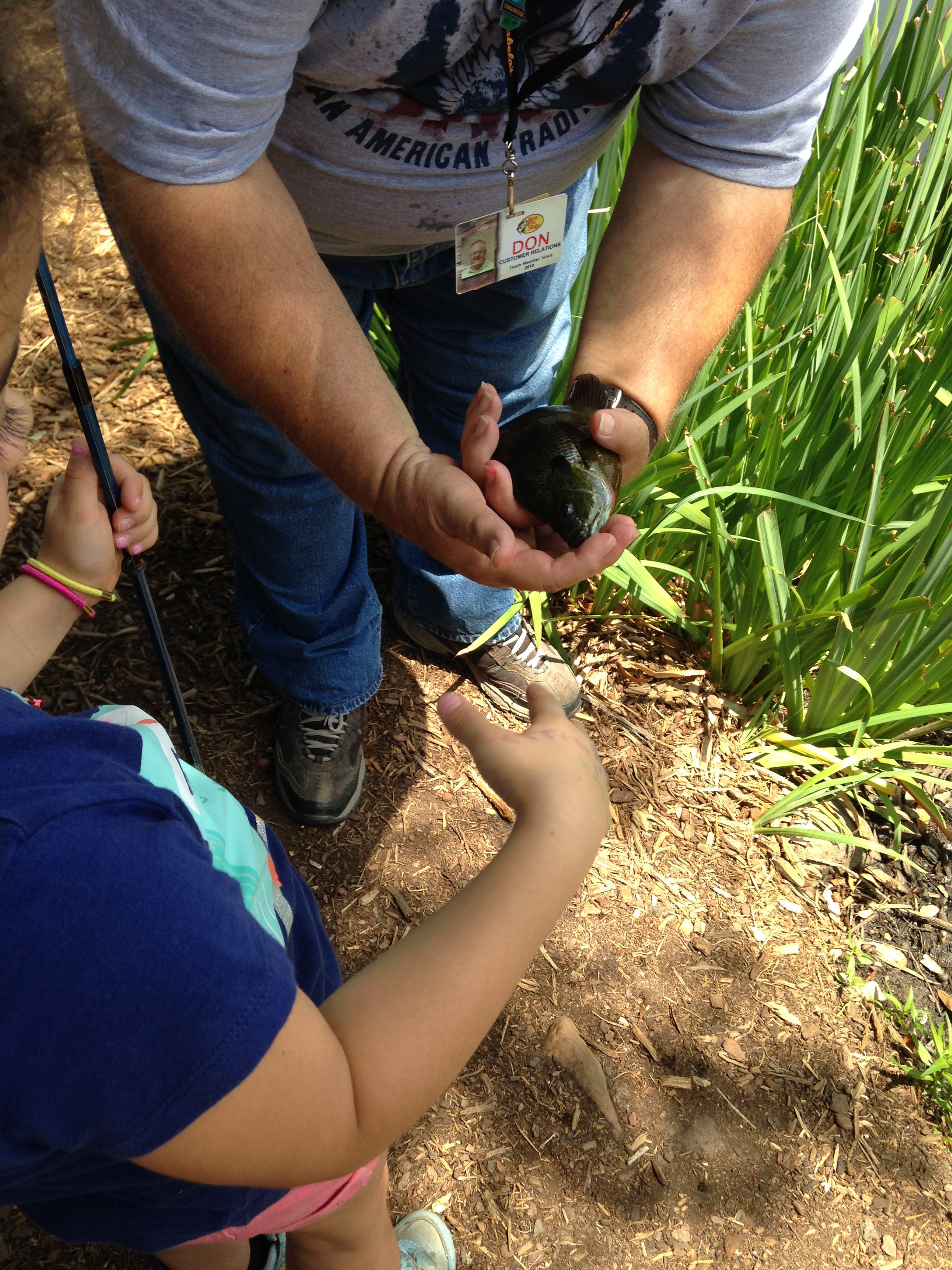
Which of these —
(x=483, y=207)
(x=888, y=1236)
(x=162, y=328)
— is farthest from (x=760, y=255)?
(x=888, y=1236)

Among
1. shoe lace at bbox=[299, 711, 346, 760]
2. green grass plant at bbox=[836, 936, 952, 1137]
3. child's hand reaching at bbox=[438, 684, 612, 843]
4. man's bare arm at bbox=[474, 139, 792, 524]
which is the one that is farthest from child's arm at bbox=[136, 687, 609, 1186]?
green grass plant at bbox=[836, 936, 952, 1137]

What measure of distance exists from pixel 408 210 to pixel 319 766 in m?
1.13

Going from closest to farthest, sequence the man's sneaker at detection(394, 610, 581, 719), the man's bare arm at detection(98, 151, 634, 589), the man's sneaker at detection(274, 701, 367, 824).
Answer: the man's bare arm at detection(98, 151, 634, 589) → the man's sneaker at detection(274, 701, 367, 824) → the man's sneaker at detection(394, 610, 581, 719)

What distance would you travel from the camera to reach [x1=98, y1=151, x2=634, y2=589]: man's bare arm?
3.78 ft

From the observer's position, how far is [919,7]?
2.11m

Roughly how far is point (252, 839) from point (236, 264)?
0.72 m

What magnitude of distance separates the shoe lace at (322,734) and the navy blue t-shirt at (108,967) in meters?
1.24

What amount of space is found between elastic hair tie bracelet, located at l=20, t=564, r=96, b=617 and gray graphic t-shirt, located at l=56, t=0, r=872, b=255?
507 millimetres

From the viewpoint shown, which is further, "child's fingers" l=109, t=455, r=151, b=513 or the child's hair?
"child's fingers" l=109, t=455, r=151, b=513

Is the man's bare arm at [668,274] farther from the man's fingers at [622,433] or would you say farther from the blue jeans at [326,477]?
the blue jeans at [326,477]

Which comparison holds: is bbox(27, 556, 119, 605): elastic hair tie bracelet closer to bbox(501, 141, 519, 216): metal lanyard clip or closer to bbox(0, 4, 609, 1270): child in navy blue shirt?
bbox(0, 4, 609, 1270): child in navy blue shirt

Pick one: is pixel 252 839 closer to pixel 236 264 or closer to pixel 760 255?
pixel 236 264

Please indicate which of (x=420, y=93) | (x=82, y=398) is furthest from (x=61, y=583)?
(x=420, y=93)

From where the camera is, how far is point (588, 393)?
1.55m
